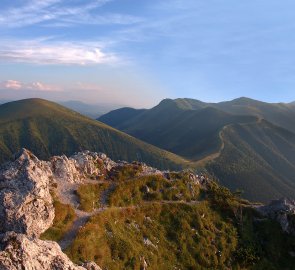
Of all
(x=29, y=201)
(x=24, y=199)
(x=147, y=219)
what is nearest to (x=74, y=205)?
(x=29, y=201)

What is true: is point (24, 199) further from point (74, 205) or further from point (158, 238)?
point (158, 238)

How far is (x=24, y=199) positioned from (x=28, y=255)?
33.6 metres

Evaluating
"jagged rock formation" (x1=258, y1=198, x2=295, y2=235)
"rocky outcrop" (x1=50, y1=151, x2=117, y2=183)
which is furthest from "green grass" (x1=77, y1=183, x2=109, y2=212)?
"jagged rock formation" (x1=258, y1=198, x2=295, y2=235)

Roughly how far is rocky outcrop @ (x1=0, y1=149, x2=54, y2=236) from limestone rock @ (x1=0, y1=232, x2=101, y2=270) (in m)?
27.4

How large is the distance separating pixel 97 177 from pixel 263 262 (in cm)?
4771

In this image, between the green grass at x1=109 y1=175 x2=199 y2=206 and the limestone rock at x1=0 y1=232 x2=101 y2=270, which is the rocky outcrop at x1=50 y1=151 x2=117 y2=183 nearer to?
the green grass at x1=109 y1=175 x2=199 y2=206

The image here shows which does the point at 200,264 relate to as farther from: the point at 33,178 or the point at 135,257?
the point at 33,178

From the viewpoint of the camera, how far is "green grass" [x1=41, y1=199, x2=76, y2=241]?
211ft

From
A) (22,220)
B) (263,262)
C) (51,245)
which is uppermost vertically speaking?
(51,245)

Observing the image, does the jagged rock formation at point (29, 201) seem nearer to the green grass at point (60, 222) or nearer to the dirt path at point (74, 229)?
the green grass at point (60, 222)

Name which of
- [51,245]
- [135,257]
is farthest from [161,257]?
[51,245]

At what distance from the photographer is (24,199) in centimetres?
6662

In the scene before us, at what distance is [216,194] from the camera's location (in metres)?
108

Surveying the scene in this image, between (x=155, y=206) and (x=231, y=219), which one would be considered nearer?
(x=155, y=206)
